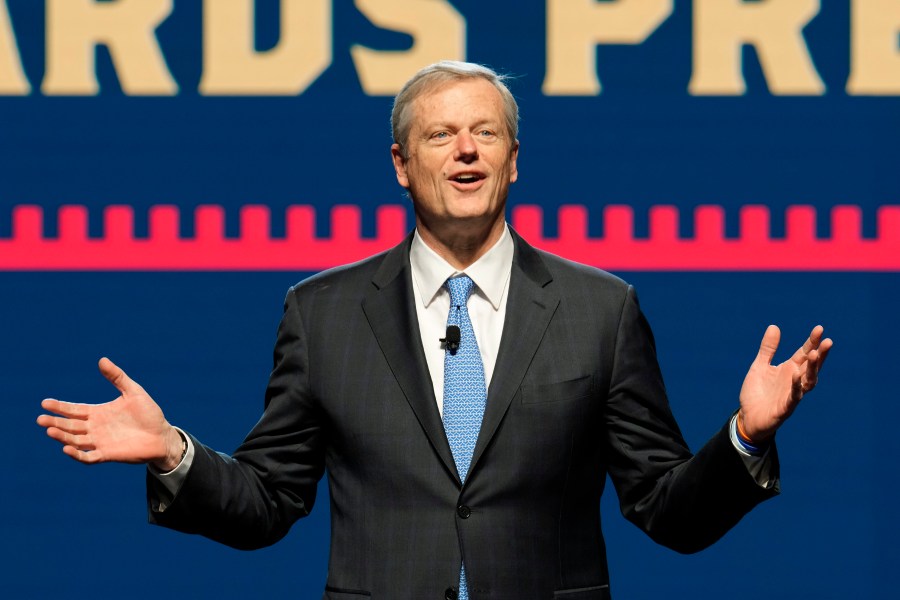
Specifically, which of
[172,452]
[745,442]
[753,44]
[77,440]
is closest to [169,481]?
[172,452]

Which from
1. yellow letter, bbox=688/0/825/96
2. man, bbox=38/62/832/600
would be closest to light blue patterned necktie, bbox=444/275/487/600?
man, bbox=38/62/832/600

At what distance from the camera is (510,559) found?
77.2 inches

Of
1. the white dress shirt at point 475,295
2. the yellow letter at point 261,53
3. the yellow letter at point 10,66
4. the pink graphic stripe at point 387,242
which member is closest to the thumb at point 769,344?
the white dress shirt at point 475,295

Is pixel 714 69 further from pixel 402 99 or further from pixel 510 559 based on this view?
pixel 510 559

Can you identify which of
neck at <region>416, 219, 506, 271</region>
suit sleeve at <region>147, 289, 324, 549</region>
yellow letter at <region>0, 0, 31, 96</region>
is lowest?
suit sleeve at <region>147, 289, 324, 549</region>

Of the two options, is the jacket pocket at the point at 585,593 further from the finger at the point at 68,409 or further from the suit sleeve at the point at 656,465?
the finger at the point at 68,409

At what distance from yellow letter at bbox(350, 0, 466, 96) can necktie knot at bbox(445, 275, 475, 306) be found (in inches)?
59.8

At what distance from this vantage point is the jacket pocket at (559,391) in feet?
6.57

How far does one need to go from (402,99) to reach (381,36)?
4.86 feet

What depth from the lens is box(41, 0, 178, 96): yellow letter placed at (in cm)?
358

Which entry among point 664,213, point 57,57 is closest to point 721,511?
point 664,213

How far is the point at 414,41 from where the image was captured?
11.9 feet

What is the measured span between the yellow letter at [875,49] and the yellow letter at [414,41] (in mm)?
989

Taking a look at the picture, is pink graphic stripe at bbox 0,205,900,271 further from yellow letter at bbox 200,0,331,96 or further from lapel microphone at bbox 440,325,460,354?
lapel microphone at bbox 440,325,460,354
